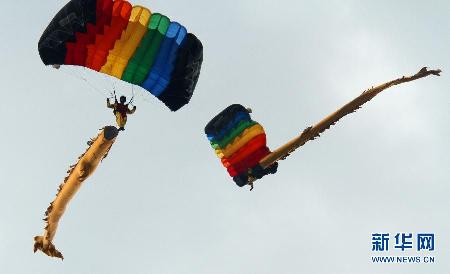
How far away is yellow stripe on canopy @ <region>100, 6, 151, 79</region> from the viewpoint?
96.2ft

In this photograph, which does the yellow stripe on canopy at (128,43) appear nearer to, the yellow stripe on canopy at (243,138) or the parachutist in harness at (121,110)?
the parachutist in harness at (121,110)

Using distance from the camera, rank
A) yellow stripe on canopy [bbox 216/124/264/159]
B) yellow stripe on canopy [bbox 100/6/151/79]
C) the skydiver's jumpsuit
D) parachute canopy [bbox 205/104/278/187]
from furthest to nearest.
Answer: yellow stripe on canopy [bbox 216/124/264/159], parachute canopy [bbox 205/104/278/187], yellow stripe on canopy [bbox 100/6/151/79], the skydiver's jumpsuit

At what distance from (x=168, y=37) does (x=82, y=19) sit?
355 cm

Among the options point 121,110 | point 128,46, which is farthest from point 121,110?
point 128,46

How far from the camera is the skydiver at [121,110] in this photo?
28.6 meters

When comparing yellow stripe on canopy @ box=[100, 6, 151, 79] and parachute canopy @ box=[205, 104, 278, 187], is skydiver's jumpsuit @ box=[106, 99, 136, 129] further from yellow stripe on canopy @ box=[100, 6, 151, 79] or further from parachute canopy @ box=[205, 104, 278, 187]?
parachute canopy @ box=[205, 104, 278, 187]

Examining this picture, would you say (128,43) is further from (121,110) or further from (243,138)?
(243,138)

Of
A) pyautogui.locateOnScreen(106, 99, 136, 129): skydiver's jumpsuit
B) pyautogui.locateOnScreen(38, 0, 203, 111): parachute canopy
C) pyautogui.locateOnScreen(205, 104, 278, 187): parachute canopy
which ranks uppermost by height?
pyautogui.locateOnScreen(38, 0, 203, 111): parachute canopy

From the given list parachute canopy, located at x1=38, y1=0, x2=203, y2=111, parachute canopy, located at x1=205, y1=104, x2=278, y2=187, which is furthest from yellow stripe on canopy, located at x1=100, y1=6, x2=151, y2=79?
parachute canopy, located at x1=205, y1=104, x2=278, y2=187

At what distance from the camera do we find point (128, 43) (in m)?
29.8

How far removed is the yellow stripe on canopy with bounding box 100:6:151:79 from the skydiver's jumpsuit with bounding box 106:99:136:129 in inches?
77.6

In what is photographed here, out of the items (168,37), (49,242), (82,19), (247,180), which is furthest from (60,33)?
(247,180)

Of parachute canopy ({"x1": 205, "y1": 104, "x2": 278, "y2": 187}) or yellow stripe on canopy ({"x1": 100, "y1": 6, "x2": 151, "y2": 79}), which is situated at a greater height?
yellow stripe on canopy ({"x1": 100, "y1": 6, "x2": 151, "y2": 79})

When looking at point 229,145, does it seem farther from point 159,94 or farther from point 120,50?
point 120,50
